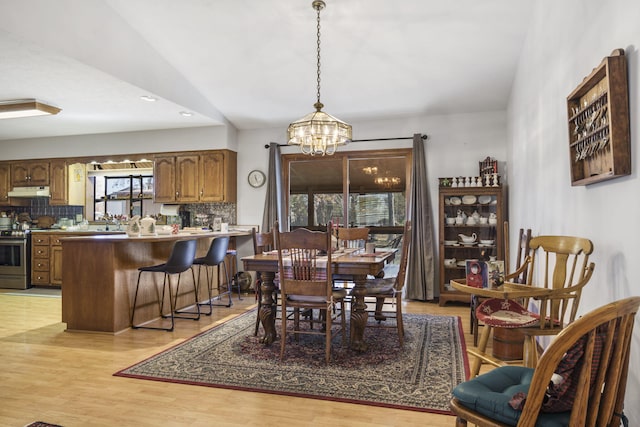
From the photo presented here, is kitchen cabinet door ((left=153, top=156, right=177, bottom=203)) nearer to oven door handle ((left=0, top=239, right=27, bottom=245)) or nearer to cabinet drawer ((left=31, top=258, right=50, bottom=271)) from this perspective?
cabinet drawer ((left=31, top=258, right=50, bottom=271))

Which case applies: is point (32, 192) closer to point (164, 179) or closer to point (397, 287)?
point (164, 179)

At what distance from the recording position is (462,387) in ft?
5.20

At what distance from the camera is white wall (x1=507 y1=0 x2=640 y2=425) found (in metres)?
1.88

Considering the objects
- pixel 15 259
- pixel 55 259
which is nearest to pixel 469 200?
pixel 55 259

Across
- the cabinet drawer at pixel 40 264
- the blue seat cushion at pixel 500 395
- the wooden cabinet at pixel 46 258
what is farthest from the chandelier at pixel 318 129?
the cabinet drawer at pixel 40 264

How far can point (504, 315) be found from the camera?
94.1 inches

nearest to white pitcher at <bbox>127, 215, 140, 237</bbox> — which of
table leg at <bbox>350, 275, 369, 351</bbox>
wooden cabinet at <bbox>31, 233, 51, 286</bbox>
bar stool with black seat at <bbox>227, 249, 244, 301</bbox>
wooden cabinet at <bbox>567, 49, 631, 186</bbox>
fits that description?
bar stool with black seat at <bbox>227, 249, 244, 301</bbox>

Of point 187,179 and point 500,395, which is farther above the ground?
point 187,179

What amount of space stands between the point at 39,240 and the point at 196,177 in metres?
2.72

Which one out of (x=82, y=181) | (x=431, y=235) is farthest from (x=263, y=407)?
(x=82, y=181)

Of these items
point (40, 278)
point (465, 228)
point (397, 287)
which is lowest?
point (40, 278)

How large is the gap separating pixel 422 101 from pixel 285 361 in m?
3.88

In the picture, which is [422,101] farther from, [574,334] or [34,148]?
[34,148]

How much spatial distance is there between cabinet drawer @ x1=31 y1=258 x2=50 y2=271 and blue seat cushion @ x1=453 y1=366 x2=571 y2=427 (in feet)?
23.6
